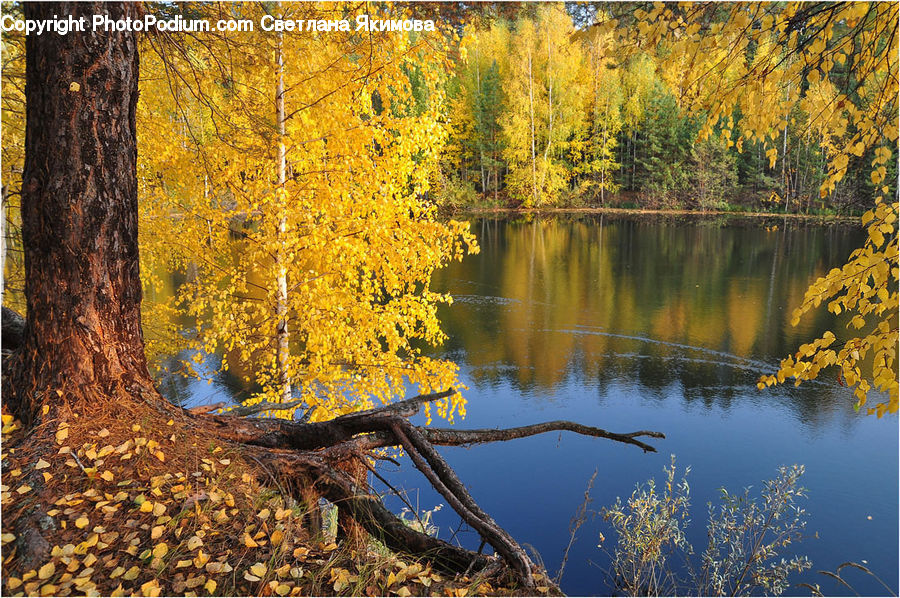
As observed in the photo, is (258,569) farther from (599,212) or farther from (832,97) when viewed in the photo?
(599,212)

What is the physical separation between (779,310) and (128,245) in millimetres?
16252

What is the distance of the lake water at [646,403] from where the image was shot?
7.68 meters

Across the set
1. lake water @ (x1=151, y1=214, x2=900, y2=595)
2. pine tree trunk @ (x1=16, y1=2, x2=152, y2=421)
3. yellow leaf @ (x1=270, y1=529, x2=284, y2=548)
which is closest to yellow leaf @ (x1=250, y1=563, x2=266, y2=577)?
yellow leaf @ (x1=270, y1=529, x2=284, y2=548)

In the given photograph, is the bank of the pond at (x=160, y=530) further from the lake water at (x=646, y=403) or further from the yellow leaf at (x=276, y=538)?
the lake water at (x=646, y=403)

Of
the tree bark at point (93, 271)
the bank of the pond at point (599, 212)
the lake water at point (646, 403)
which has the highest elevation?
the bank of the pond at point (599, 212)

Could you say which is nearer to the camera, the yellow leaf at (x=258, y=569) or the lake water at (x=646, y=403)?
the yellow leaf at (x=258, y=569)

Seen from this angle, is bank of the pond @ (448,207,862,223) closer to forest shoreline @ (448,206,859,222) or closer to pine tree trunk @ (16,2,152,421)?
forest shoreline @ (448,206,859,222)

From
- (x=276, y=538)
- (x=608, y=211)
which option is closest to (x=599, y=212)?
(x=608, y=211)

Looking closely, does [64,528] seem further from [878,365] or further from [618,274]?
[618,274]

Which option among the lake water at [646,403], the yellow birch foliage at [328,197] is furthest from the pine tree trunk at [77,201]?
the yellow birch foliage at [328,197]

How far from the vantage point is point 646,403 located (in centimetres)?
1084

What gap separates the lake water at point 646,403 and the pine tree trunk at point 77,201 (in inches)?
81.4

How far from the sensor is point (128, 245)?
3016 mm

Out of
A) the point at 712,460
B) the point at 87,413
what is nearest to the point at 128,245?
the point at 87,413
